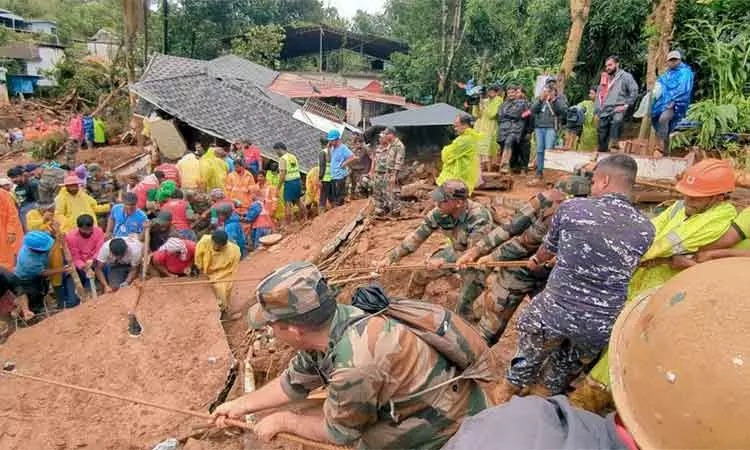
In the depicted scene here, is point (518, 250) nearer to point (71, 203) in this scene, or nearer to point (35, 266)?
point (35, 266)

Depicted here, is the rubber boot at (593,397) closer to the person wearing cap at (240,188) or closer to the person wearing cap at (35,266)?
the person wearing cap at (35,266)

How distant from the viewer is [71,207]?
7375 mm

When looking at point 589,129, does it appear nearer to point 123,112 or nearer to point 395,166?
point 395,166

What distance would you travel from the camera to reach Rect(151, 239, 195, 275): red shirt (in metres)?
6.39

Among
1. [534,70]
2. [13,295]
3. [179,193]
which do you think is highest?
[534,70]

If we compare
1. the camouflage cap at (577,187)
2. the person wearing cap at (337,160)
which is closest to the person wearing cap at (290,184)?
the person wearing cap at (337,160)

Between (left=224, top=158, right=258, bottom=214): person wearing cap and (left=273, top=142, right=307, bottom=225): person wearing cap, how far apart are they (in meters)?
1.21

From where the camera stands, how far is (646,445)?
1188 millimetres

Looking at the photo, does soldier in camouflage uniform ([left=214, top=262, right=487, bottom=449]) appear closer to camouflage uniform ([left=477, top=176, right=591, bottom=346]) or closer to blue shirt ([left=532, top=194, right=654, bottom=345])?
blue shirt ([left=532, top=194, right=654, bottom=345])

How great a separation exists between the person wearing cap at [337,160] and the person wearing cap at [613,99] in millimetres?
4519

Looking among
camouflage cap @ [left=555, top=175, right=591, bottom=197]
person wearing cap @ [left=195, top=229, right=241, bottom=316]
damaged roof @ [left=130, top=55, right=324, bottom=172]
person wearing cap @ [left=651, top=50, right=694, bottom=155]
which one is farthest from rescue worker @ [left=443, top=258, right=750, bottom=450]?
damaged roof @ [left=130, top=55, right=324, bottom=172]

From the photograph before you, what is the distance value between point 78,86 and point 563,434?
109 feet

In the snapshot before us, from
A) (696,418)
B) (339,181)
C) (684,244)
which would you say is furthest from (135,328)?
(339,181)

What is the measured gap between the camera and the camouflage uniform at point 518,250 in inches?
159
